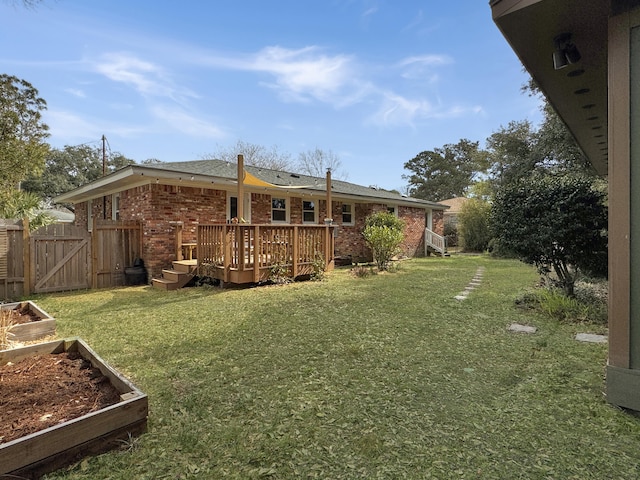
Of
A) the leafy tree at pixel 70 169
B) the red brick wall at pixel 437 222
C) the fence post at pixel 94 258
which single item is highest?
the leafy tree at pixel 70 169

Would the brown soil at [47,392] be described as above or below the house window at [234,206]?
below

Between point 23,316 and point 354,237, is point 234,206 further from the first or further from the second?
point 23,316

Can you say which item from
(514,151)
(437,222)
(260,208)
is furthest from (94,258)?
(514,151)

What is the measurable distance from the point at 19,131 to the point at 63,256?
7.64m

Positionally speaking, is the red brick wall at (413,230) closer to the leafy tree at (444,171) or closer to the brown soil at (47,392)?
the brown soil at (47,392)

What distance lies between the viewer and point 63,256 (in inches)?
293

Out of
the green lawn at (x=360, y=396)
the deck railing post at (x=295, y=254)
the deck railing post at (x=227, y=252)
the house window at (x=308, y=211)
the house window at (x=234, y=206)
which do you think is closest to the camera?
the green lawn at (x=360, y=396)

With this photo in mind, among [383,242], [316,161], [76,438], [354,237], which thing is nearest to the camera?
[76,438]

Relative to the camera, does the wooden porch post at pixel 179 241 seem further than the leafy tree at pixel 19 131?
No

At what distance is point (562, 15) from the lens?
104 inches

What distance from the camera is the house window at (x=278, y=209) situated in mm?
11641

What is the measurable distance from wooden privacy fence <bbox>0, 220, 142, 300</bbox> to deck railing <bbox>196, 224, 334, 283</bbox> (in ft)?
7.14

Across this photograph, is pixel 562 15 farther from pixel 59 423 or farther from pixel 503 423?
pixel 59 423

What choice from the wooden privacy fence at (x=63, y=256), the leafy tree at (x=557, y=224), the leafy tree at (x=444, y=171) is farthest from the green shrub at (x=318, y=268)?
the leafy tree at (x=444, y=171)
